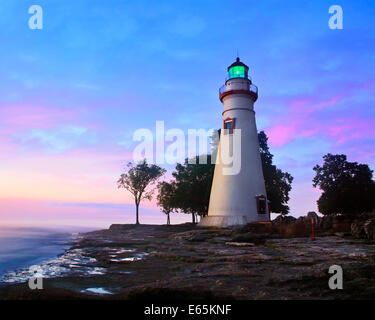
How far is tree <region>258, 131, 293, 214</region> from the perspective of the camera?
3872cm

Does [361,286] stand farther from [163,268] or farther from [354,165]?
[354,165]

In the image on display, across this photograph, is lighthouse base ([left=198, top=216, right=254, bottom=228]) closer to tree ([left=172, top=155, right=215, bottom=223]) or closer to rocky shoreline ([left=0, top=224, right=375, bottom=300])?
→ tree ([left=172, top=155, right=215, bottom=223])

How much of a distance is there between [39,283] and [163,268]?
12.4 feet

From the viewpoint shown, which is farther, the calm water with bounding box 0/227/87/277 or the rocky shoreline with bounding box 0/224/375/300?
the calm water with bounding box 0/227/87/277

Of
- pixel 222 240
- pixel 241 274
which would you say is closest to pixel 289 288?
pixel 241 274

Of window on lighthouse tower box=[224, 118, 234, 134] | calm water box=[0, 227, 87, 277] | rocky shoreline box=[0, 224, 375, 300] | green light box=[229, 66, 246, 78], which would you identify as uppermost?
green light box=[229, 66, 246, 78]

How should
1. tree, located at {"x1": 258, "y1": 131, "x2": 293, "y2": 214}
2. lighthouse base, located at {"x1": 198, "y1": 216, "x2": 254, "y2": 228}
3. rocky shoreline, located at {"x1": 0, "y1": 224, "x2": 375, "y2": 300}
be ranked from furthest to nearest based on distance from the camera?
tree, located at {"x1": 258, "y1": 131, "x2": 293, "y2": 214}
lighthouse base, located at {"x1": 198, "y1": 216, "x2": 254, "y2": 228}
rocky shoreline, located at {"x1": 0, "y1": 224, "x2": 375, "y2": 300}

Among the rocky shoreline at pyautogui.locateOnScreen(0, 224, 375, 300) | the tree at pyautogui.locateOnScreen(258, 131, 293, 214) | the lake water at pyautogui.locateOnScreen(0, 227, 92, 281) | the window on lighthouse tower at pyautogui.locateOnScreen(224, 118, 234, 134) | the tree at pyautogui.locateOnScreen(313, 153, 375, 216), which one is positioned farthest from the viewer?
the tree at pyautogui.locateOnScreen(313, 153, 375, 216)

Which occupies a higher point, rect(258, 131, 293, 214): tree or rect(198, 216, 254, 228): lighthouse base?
rect(258, 131, 293, 214): tree

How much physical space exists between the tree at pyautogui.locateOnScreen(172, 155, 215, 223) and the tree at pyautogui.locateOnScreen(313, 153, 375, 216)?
20.1 metres

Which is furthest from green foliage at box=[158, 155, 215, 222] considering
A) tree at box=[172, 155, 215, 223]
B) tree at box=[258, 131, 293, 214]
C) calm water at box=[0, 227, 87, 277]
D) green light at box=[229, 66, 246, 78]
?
calm water at box=[0, 227, 87, 277]

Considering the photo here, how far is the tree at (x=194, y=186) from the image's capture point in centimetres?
4056

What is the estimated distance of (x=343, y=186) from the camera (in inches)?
1860
